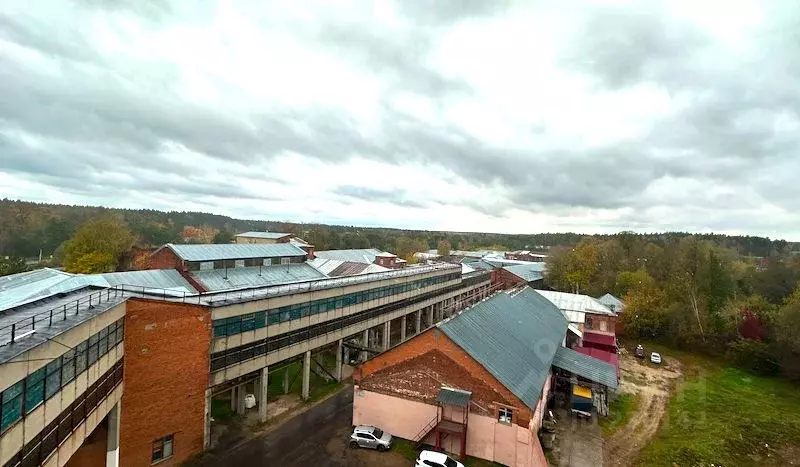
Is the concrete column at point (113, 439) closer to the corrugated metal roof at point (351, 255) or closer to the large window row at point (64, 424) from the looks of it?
the large window row at point (64, 424)

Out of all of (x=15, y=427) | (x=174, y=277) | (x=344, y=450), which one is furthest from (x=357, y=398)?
(x=174, y=277)

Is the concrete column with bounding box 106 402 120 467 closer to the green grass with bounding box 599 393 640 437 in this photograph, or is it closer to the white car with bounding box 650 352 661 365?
the green grass with bounding box 599 393 640 437

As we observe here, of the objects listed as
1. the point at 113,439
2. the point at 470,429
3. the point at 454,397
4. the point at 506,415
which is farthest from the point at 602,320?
the point at 113,439

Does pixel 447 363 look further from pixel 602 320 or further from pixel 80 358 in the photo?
pixel 602 320

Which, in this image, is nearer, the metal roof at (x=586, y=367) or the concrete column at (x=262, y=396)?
the concrete column at (x=262, y=396)

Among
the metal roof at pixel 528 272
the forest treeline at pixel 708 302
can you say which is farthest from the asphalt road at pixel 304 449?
the metal roof at pixel 528 272

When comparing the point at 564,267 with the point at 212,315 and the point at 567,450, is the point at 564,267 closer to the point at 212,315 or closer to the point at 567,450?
the point at 567,450

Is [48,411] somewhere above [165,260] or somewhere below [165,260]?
below
